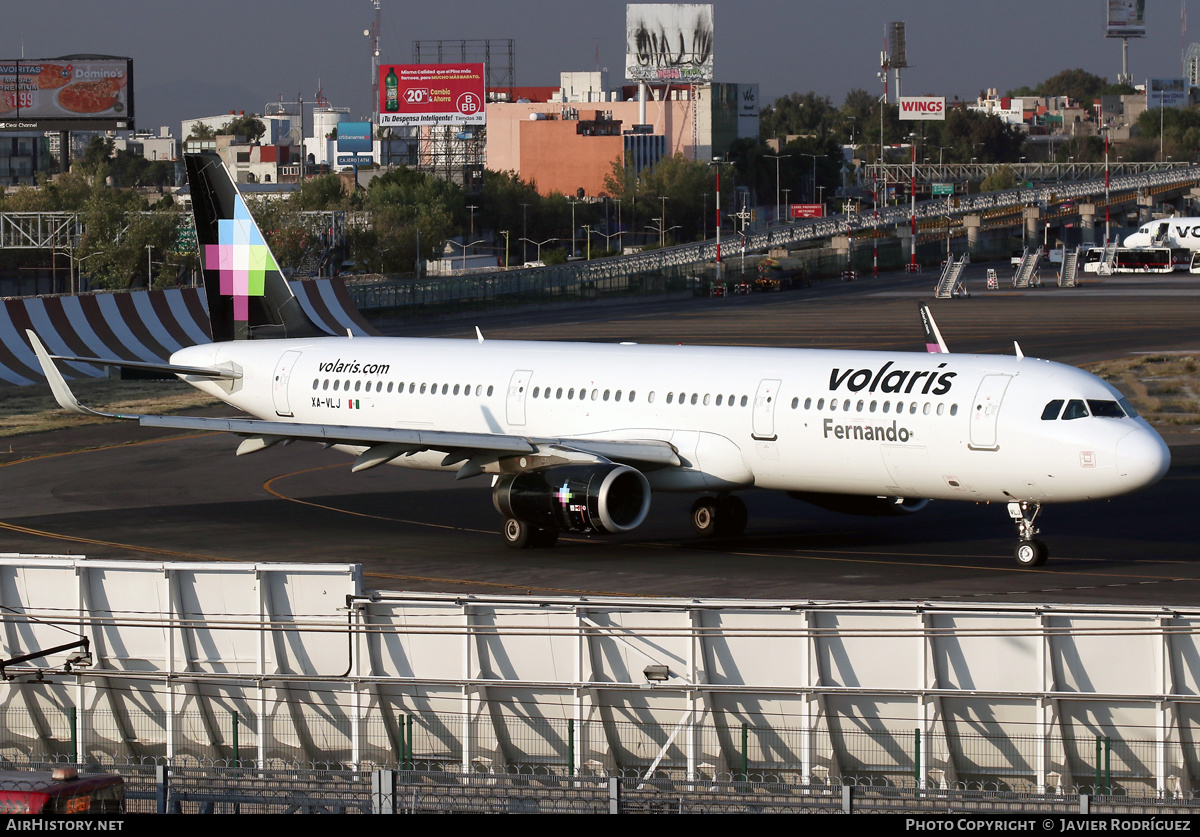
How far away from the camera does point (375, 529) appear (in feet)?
121

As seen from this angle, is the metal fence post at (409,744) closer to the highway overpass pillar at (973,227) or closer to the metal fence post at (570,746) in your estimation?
the metal fence post at (570,746)

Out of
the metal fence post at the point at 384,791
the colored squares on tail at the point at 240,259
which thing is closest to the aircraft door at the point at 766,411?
the colored squares on tail at the point at 240,259

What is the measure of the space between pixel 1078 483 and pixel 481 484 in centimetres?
1900

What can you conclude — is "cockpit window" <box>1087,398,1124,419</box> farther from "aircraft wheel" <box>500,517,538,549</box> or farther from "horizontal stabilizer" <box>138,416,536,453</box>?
"aircraft wheel" <box>500,517,538,549</box>

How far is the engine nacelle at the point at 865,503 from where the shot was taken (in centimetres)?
3447

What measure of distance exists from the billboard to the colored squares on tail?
91.5m

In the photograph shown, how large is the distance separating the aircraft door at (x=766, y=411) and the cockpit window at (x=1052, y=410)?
5.66 meters

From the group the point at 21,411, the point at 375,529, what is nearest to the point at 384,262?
the point at 21,411

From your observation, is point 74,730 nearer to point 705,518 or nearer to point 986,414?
point 986,414

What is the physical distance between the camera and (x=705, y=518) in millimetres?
35750

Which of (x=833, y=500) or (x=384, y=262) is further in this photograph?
(x=384, y=262)

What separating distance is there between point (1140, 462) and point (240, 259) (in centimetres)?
2527

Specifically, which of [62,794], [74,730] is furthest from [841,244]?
[62,794]

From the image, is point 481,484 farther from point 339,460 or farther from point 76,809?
point 76,809
